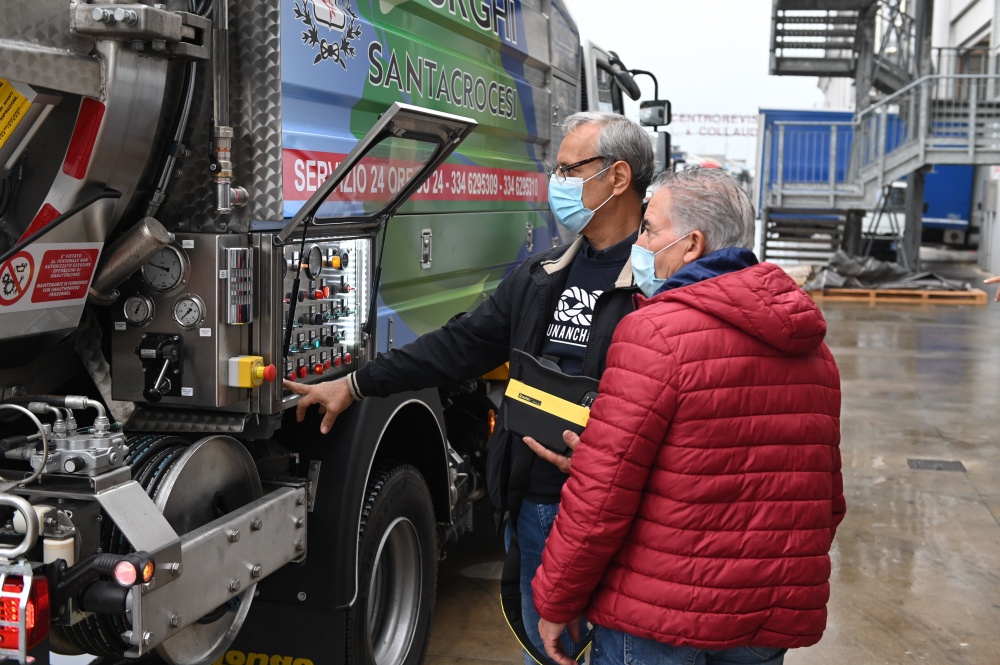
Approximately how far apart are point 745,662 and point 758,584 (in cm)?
23

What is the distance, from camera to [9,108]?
2.28 metres

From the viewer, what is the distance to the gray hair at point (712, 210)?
2223mm

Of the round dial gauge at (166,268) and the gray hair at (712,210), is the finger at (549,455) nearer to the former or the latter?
the gray hair at (712,210)

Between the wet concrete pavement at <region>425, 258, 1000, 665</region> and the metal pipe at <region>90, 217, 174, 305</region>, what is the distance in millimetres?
2218

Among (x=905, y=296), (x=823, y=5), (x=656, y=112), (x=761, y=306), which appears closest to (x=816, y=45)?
(x=823, y=5)

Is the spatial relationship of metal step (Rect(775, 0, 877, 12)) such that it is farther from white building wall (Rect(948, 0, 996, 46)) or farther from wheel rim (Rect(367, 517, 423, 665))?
wheel rim (Rect(367, 517, 423, 665))

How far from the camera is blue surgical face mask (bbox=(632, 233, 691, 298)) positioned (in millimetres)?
2408

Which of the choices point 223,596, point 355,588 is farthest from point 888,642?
point 223,596

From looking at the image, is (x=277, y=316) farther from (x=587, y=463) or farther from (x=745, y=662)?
(x=745, y=662)

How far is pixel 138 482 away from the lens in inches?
96.7

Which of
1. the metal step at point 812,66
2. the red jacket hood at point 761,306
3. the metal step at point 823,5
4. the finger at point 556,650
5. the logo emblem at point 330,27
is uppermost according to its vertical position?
the metal step at point 823,5

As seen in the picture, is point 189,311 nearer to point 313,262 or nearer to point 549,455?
point 313,262

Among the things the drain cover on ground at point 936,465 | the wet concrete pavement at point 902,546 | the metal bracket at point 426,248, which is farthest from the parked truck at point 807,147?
the metal bracket at point 426,248

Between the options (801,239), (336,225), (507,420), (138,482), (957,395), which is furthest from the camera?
(801,239)
